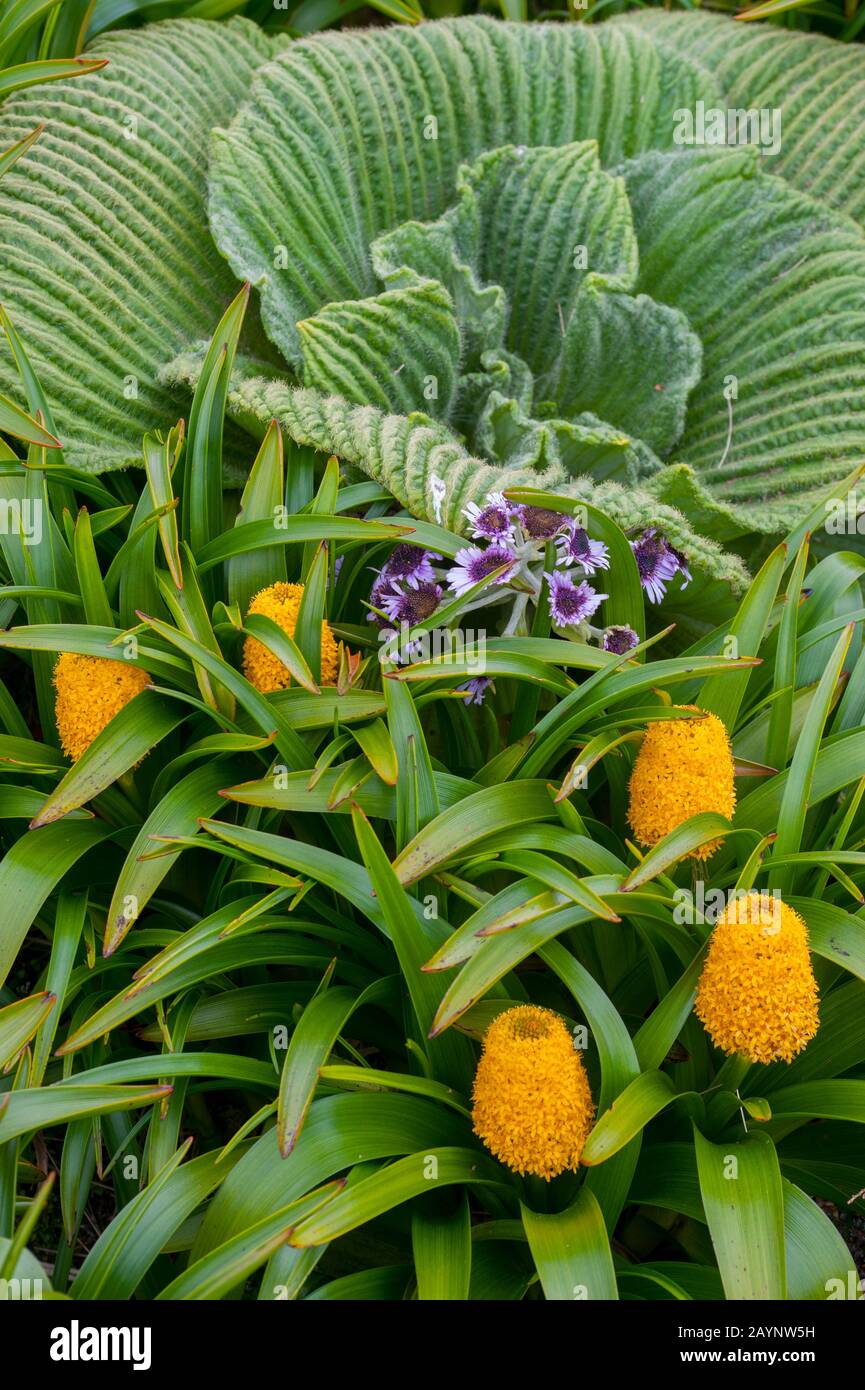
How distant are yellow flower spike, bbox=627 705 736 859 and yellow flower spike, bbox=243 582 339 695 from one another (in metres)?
0.42

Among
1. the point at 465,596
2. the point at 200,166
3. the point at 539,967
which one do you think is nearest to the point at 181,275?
the point at 200,166

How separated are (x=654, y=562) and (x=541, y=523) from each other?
8.5 inches

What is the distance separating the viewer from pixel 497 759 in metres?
1.35

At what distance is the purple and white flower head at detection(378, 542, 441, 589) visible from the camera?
1448 mm

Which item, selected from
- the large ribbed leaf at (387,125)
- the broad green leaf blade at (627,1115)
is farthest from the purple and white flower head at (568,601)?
the large ribbed leaf at (387,125)

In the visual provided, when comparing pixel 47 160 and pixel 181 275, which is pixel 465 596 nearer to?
pixel 181 275

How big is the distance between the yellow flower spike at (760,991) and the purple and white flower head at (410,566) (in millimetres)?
617

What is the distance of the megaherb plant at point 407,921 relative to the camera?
1.05 m

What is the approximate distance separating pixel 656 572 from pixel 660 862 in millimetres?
560

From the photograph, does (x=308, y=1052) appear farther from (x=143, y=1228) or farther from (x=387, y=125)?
(x=387, y=125)

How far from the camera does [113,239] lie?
1.75 m

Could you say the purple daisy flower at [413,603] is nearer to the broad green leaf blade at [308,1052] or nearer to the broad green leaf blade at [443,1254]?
the broad green leaf blade at [308,1052]

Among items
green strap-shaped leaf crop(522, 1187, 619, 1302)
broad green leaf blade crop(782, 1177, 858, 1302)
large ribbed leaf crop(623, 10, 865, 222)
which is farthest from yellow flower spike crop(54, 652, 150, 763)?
large ribbed leaf crop(623, 10, 865, 222)

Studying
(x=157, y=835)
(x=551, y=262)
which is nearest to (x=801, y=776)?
(x=157, y=835)
